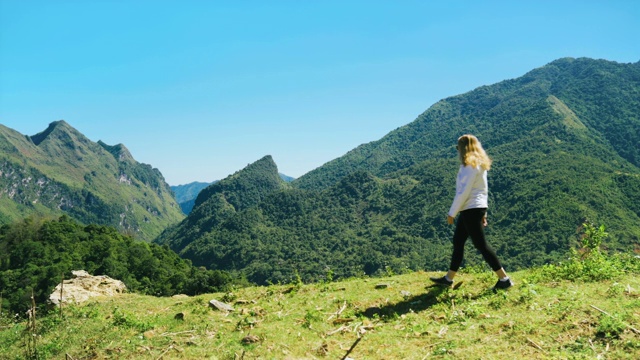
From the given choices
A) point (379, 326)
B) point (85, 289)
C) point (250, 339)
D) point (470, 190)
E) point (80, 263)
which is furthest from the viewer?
point (80, 263)

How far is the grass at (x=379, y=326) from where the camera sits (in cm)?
478

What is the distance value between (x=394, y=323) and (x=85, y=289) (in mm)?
9842

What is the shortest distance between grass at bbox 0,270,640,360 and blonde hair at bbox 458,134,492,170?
2.29m

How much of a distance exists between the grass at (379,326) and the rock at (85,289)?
4.09 ft

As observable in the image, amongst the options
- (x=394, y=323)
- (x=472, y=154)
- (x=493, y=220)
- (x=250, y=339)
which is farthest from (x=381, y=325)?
(x=493, y=220)

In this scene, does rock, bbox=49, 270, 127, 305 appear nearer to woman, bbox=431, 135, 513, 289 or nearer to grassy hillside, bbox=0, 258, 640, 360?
grassy hillside, bbox=0, 258, 640, 360

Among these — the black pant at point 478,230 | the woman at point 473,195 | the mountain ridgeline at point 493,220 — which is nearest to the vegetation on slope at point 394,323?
the black pant at point 478,230

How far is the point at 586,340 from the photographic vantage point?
4.58m

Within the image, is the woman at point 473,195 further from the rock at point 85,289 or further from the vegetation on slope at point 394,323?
the rock at point 85,289

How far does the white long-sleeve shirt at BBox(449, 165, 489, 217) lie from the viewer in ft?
21.3

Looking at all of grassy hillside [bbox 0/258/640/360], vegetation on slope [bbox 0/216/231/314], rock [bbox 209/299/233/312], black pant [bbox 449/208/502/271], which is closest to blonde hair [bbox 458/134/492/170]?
black pant [bbox 449/208/502/271]

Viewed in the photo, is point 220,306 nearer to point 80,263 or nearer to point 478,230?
point 478,230

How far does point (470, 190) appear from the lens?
6527 millimetres

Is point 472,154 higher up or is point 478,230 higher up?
point 472,154
